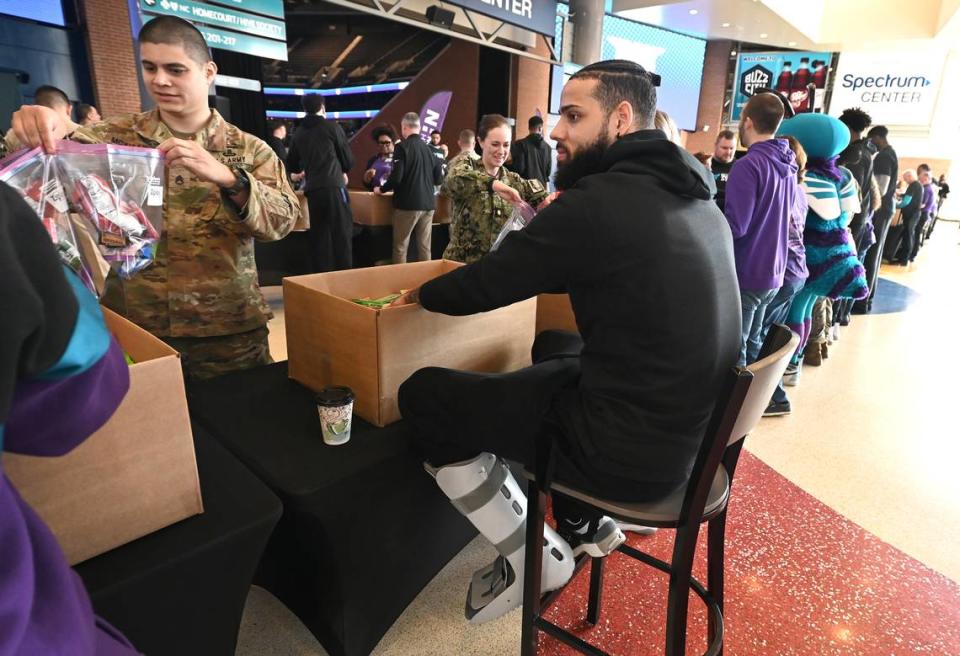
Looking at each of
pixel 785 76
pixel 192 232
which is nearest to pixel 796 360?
pixel 192 232

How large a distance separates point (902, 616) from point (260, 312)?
7.21 ft

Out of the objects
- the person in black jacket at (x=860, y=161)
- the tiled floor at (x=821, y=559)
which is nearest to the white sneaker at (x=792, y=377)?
the tiled floor at (x=821, y=559)

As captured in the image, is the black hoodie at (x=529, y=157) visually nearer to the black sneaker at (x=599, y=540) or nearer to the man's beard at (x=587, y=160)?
the man's beard at (x=587, y=160)

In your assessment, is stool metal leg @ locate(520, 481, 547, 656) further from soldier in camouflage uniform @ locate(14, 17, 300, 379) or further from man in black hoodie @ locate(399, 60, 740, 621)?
soldier in camouflage uniform @ locate(14, 17, 300, 379)

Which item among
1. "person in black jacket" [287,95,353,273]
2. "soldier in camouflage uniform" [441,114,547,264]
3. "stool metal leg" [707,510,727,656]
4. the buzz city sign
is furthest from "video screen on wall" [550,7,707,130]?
"stool metal leg" [707,510,727,656]

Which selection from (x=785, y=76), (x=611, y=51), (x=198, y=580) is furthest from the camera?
(x=785, y=76)

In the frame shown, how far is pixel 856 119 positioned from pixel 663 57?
29.3 ft

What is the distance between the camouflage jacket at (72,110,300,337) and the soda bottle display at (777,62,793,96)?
49.7 ft

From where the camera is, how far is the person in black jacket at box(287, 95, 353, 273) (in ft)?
14.9

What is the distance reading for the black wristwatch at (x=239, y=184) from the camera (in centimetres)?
146

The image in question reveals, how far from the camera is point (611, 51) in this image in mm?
10234

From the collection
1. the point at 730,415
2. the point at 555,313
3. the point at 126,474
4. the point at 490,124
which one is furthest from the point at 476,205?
the point at 126,474

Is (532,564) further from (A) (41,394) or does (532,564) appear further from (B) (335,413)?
(A) (41,394)

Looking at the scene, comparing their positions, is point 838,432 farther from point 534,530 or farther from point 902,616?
point 534,530
